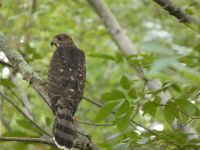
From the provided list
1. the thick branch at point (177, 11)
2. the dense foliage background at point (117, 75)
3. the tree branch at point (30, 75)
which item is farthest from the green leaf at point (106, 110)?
the thick branch at point (177, 11)

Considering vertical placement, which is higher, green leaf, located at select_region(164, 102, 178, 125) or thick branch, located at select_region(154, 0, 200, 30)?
thick branch, located at select_region(154, 0, 200, 30)

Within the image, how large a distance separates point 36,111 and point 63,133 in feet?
15.7

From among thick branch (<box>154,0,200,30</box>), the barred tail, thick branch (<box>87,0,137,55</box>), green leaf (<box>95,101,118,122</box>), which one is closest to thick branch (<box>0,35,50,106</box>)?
the barred tail

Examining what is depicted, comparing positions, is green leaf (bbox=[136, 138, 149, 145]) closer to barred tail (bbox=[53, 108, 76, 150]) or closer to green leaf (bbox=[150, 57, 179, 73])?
barred tail (bbox=[53, 108, 76, 150])

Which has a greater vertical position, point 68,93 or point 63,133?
point 68,93

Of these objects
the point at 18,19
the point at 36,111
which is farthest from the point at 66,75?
the point at 36,111

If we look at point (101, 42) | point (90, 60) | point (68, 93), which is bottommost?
point (68, 93)

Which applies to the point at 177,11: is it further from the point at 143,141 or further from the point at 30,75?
the point at 30,75

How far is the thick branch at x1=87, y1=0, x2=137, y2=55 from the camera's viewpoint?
5215mm

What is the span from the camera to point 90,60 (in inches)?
338

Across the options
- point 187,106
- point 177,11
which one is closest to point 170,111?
point 187,106

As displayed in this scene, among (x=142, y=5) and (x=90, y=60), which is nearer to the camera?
(x=90, y=60)

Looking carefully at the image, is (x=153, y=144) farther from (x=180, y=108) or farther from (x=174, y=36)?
(x=174, y=36)

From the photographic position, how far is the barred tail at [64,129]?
3.27m
